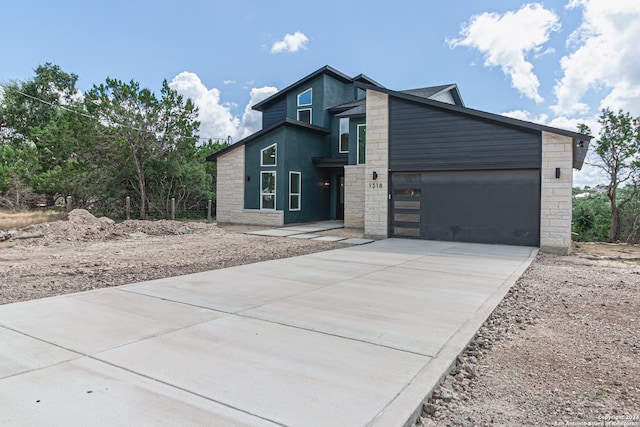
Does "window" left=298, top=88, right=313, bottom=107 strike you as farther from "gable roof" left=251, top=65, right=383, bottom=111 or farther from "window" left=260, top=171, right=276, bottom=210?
"window" left=260, top=171, right=276, bottom=210

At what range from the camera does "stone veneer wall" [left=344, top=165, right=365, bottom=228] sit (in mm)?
16172

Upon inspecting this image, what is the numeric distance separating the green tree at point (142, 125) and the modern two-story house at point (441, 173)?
13.8 ft

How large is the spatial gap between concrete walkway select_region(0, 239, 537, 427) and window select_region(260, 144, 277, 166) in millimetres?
11587

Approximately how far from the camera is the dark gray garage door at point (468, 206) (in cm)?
1048

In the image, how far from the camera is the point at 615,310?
4.84m

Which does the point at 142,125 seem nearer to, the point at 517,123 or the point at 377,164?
the point at 377,164

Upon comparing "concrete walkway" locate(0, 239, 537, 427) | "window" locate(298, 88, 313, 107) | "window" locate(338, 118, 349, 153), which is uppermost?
"window" locate(298, 88, 313, 107)

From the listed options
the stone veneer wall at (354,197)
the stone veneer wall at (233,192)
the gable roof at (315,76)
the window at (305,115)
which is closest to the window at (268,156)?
the stone veneer wall at (233,192)

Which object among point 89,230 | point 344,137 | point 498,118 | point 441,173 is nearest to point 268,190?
point 344,137

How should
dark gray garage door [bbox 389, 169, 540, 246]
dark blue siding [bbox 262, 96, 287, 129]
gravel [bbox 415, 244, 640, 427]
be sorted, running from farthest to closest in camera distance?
dark blue siding [bbox 262, 96, 287, 129] < dark gray garage door [bbox 389, 169, 540, 246] < gravel [bbox 415, 244, 640, 427]

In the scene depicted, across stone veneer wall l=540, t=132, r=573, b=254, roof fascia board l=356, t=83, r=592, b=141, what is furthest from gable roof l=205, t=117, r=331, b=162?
stone veneer wall l=540, t=132, r=573, b=254

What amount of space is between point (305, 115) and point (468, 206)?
11807 millimetres

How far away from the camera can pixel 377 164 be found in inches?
488

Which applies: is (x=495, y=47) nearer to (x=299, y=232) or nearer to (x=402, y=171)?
(x=402, y=171)
